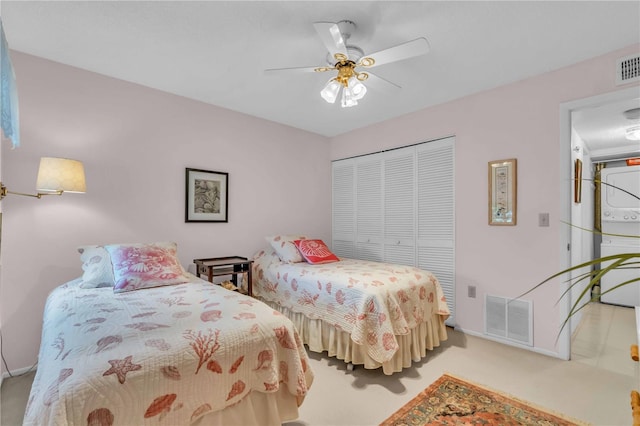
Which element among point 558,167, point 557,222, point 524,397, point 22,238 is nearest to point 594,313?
point 557,222

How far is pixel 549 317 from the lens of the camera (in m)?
2.72

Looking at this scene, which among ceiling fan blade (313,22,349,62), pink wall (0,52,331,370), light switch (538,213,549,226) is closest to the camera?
ceiling fan blade (313,22,349,62)

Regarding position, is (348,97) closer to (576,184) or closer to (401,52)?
(401,52)

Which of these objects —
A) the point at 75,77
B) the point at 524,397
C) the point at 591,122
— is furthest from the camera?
the point at 591,122

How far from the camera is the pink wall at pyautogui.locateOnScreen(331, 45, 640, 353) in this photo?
2.68m

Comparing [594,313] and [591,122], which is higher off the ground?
[591,122]

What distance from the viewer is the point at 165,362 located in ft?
4.29

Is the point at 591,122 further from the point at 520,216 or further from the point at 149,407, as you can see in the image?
the point at 149,407

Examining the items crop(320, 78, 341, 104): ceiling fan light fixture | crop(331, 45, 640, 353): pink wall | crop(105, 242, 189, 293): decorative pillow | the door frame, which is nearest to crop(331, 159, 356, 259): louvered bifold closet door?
crop(331, 45, 640, 353): pink wall

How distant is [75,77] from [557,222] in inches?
168

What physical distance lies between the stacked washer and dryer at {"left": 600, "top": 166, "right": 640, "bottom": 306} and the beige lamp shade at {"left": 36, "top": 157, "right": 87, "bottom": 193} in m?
6.06

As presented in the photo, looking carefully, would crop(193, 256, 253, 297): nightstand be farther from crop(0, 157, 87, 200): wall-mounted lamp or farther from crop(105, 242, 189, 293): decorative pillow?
crop(0, 157, 87, 200): wall-mounted lamp

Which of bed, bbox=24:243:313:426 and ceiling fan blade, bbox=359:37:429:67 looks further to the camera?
ceiling fan blade, bbox=359:37:429:67

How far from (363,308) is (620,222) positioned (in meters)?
4.68
